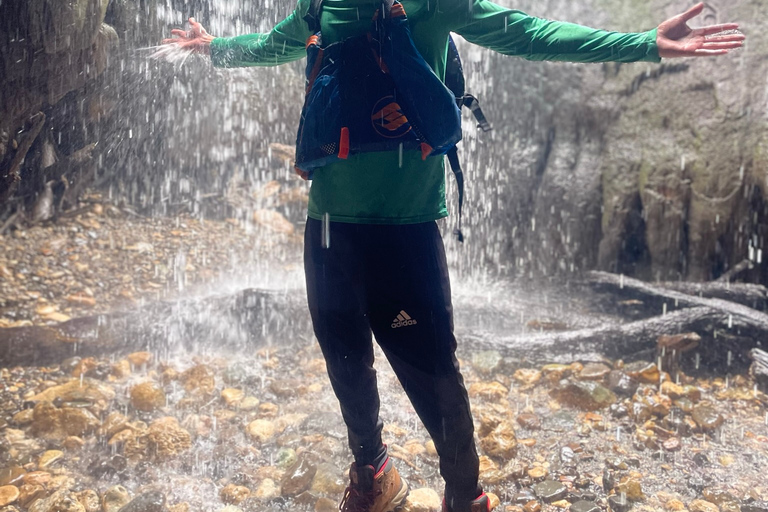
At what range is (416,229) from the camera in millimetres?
1638

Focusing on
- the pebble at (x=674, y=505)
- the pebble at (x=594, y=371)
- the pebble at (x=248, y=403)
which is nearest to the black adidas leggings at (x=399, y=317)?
the pebble at (x=674, y=505)

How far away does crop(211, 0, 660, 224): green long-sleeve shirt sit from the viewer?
5.16ft

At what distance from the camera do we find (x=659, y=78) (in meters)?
5.49

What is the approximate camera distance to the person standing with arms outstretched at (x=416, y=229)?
1593 millimetres

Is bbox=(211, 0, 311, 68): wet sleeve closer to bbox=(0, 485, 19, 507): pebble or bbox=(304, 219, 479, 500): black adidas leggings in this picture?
bbox=(304, 219, 479, 500): black adidas leggings

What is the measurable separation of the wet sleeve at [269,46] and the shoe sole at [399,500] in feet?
6.12

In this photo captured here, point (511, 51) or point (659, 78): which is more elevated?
point (659, 78)

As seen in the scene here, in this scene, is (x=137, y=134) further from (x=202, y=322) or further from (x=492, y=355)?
(x=492, y=355)

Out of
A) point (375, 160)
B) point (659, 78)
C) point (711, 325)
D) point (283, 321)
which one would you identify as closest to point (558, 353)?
point (711, 325)

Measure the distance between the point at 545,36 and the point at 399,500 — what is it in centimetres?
188

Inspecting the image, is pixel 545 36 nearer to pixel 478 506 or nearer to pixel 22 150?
pixel 478 506

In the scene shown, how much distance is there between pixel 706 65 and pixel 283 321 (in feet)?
16.7

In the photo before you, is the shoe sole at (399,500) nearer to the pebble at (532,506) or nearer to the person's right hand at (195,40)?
the pebble at (532,506)

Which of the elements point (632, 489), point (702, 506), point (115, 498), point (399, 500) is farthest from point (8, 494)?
point (702, 506)
